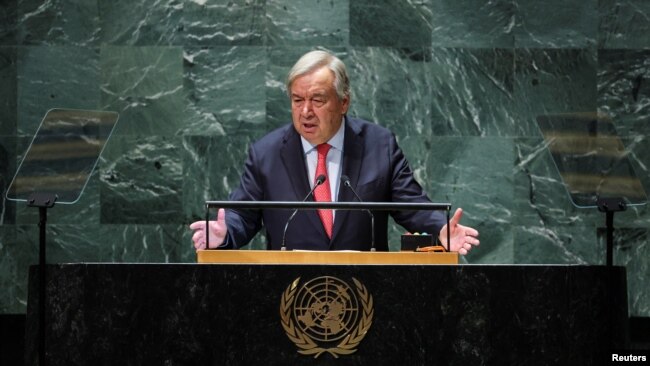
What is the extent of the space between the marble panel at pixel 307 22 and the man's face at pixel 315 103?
73.9 inches

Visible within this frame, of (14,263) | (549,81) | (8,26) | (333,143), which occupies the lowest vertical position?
(14,263)

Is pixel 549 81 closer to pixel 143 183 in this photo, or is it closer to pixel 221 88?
pixel 221 88

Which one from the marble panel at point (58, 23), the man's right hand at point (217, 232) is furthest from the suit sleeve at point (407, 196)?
the marble panel at point (58, 23)

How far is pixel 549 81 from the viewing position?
282 inches

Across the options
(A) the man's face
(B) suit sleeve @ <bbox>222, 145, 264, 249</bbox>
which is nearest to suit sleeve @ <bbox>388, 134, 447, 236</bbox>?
(A) the man's face

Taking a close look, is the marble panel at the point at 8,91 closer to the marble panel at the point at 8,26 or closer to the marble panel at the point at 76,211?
the marble panel at the point at 8,26

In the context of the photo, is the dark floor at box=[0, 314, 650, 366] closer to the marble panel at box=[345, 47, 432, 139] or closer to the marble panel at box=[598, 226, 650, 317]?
the marble panel at box=[598, 226, 650, 317]

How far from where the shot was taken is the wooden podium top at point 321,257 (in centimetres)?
382

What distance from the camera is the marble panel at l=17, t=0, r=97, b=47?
23.3 feet

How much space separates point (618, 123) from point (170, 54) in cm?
292

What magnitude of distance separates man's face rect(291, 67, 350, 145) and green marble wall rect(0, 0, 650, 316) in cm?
186

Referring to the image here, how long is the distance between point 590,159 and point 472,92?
1909mm

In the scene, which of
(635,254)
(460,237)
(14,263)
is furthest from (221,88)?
(460,237)

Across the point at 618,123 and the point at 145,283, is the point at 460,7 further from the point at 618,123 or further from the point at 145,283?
Result: the point at 145,283
